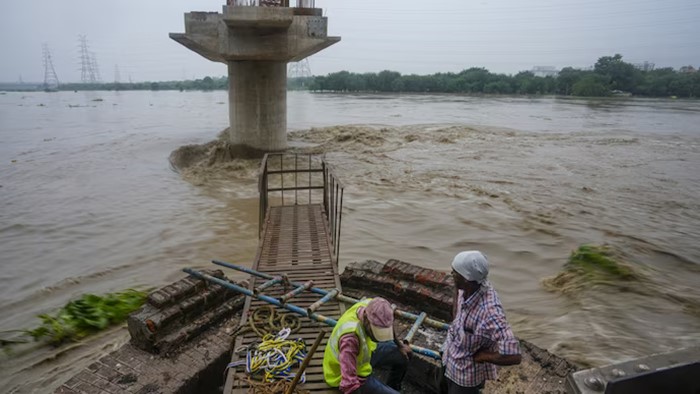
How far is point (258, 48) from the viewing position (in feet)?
48.0

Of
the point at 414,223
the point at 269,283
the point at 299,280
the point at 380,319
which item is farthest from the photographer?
the point at 414,223

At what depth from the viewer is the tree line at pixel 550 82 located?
212ft

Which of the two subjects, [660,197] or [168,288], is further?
[660,197]

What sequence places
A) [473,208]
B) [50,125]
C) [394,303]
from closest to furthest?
1. [394,303]
2. [473,208]
3. [50,125]

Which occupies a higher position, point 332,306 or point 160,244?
point 332,306

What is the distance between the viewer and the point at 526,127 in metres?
29.0

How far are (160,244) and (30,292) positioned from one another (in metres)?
2.47

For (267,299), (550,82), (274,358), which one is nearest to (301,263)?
(267,299)

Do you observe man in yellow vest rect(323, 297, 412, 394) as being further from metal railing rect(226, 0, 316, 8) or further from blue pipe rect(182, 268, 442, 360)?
metal railing rect(226, 0, 316, 8)

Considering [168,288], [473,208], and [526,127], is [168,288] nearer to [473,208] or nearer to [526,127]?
[473,208]

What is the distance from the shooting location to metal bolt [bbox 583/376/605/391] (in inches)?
53.7

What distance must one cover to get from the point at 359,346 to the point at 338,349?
18cm

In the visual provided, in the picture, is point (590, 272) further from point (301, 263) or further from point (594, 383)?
point (594, 383)

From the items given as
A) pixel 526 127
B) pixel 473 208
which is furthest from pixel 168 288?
pixel 526 127
